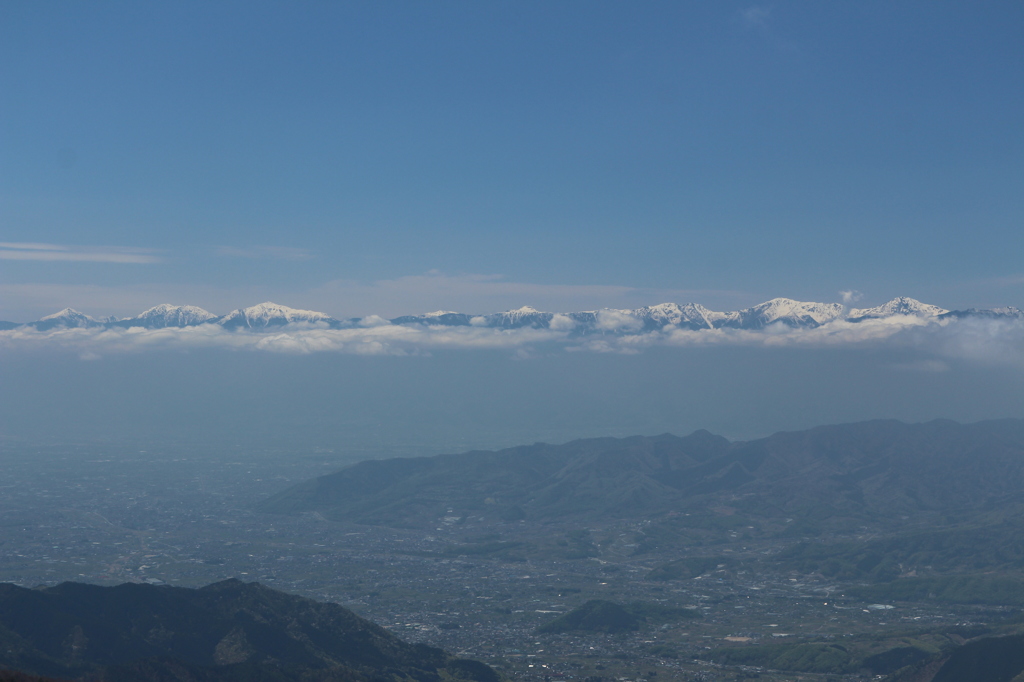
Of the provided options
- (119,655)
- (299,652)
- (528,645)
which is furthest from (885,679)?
(119,655)

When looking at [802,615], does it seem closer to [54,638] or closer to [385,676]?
[385,676]

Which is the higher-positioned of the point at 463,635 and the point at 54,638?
the point at 54,638

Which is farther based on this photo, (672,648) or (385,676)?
(672,648)

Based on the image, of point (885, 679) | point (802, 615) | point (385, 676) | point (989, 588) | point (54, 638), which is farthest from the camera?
point (989, 588)

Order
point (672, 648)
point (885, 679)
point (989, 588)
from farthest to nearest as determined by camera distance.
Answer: point (989, 588) → point (672, 648) → point (885, 679)

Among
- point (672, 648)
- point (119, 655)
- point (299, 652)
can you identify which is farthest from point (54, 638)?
point (672, 648)

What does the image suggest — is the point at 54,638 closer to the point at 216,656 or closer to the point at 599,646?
the point at 216,656
